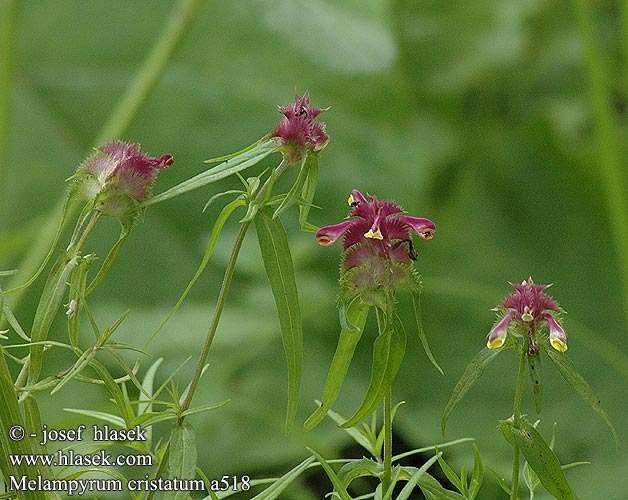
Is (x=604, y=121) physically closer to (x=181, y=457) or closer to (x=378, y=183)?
(x=378, y=183)

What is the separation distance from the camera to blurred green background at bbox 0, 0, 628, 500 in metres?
0.90

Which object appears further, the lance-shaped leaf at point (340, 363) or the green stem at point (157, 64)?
the green stem at point (157, 64)

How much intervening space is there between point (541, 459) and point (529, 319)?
36mm

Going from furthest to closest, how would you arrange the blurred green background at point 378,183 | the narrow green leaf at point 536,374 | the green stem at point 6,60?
the blurred green background at point 378,183, the green stem at point 6,60, the narrow green leaf at point 536,374

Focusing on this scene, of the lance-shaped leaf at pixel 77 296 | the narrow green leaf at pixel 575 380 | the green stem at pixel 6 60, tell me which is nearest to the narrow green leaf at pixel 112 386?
the lance-shaped leaf at pixel 77 296

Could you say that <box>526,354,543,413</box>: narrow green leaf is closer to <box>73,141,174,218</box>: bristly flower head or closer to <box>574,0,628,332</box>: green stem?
<box>73,141,174,218</box>: bristly flower head

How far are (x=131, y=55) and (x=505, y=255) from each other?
549 mm

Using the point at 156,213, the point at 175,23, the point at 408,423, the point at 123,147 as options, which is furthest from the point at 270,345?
the point at 123,147

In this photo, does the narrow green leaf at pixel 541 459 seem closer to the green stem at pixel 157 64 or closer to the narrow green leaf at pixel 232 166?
→ the narrow green leaf at pixel 232 166

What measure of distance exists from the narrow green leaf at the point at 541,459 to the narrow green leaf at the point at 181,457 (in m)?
0.08

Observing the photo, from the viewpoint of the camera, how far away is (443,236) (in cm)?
109

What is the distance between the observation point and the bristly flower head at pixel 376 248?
0.25m

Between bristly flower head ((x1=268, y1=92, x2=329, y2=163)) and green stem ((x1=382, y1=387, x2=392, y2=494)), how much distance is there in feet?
0.22

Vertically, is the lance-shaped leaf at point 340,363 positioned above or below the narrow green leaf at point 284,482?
above
